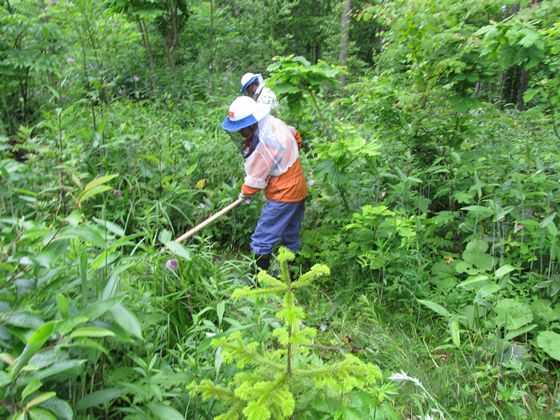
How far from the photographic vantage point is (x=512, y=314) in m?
2.61

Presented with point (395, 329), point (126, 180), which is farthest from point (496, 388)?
point (126, 180)

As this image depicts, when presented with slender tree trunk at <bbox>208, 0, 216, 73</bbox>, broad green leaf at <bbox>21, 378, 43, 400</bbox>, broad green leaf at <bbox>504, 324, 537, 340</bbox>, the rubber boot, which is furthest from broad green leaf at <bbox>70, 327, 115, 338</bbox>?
slender tree trunk at <bbox>208, 0, 216, 73</bbox>

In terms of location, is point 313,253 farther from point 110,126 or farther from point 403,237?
point 110,126

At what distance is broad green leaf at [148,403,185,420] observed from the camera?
1.51 metres

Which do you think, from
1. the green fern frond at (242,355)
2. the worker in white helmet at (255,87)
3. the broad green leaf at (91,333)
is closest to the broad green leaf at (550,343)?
the green fern frond at (242,355)

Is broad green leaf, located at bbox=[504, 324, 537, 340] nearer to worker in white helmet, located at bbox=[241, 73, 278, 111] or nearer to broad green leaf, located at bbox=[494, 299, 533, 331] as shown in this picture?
broad green leaf, located at bbox=[494, 299, 533, 331]

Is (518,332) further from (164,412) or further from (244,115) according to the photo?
(244,115)

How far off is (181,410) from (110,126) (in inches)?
146

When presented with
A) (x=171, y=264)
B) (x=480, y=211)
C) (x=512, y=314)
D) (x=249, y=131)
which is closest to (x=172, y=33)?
(x=249, y=131)

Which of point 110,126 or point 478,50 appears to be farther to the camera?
point 110,126

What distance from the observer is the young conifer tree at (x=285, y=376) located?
136 centimetres

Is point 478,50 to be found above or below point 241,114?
above

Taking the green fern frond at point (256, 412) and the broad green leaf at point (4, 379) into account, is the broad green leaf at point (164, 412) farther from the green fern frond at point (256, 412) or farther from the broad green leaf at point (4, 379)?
the broad green leaf at point (4, 379)

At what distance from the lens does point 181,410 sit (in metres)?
1.76
